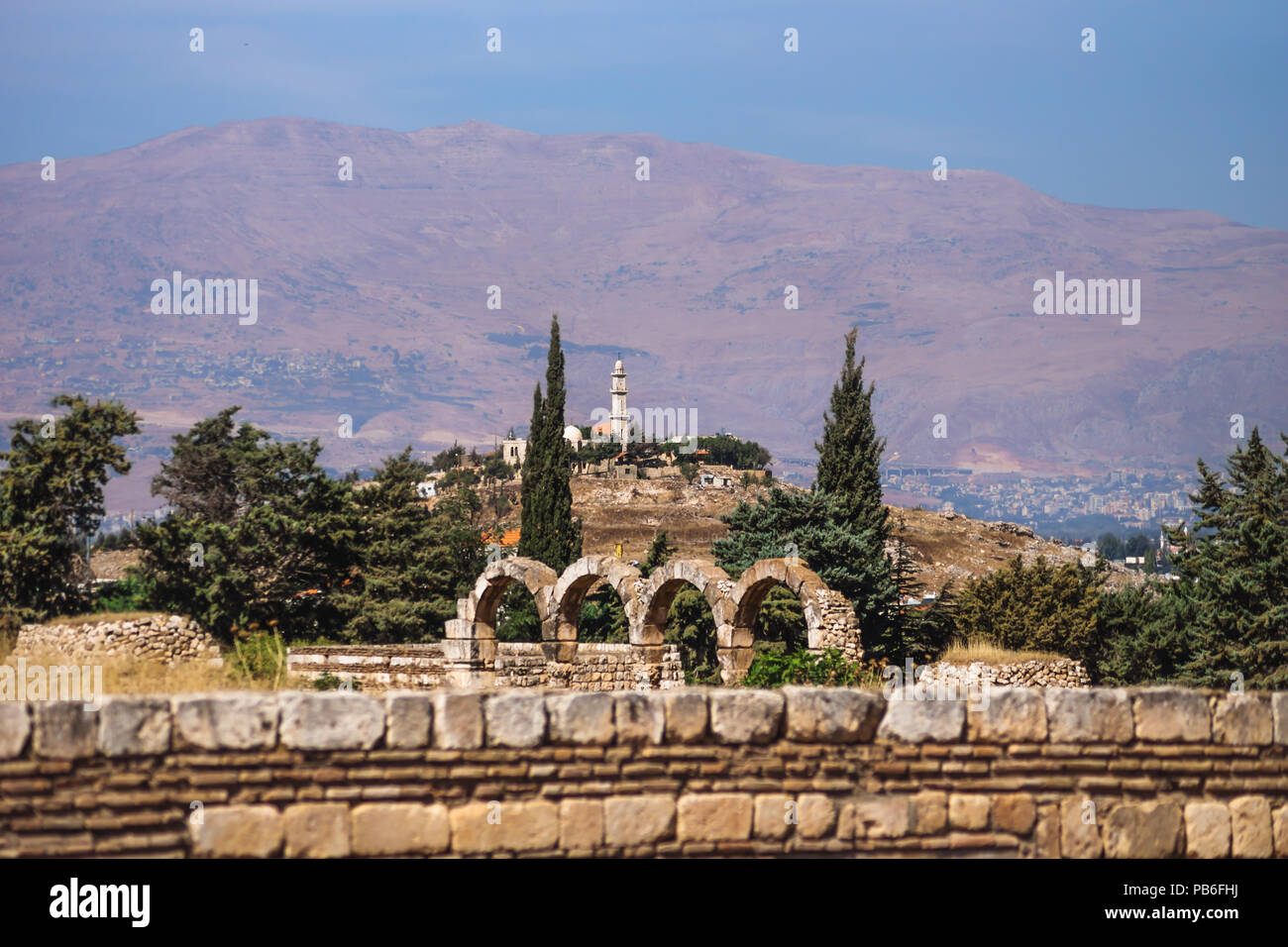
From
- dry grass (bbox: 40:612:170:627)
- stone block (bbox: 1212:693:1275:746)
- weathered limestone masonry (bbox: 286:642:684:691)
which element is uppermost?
stone block (bbox: 1212:693:1275:746)

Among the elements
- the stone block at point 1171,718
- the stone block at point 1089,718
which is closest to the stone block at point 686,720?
the stone block at point 1089,718

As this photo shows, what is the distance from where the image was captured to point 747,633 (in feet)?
65.2

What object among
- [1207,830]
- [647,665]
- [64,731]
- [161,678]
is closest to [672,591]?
[647,665]

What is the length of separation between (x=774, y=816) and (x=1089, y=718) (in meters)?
2.12

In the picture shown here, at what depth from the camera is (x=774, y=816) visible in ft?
27.8

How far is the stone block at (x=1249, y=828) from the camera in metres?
8.73

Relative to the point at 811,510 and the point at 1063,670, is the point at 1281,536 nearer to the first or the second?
the point at 1063,670

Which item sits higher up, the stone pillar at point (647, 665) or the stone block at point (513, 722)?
the stone block at point (513, 722)

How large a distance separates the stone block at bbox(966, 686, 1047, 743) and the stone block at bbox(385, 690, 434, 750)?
3.40 m

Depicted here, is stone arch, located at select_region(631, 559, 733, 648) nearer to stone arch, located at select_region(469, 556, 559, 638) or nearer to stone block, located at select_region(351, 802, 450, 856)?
stone arch, located at select_region(469, 556, 559, 638)

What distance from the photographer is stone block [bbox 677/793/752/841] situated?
27.6 ft

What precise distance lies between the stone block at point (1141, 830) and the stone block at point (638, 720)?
295 cm

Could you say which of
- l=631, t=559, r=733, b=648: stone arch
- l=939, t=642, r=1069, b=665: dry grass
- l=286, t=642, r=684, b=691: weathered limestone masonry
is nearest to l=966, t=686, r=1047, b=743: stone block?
l=631, t=559, r=733, b=648: stone arch

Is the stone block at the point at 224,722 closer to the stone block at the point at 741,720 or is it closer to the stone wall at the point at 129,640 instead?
the stone block at the point at 741,720
